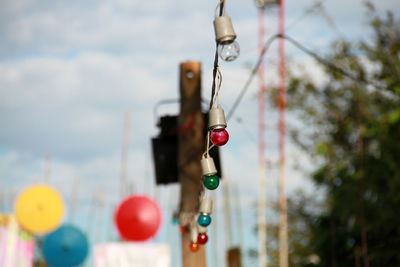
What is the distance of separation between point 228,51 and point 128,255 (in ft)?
30.6

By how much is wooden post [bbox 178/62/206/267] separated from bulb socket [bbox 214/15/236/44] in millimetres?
4157

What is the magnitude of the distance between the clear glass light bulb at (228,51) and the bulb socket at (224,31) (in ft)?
0.06

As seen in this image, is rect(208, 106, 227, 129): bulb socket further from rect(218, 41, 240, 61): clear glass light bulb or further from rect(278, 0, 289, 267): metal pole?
rect(278, 0, 289, 267): metal pole

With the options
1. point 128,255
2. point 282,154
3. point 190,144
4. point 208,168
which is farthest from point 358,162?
point 208,168

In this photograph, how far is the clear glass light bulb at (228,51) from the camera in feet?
9.17

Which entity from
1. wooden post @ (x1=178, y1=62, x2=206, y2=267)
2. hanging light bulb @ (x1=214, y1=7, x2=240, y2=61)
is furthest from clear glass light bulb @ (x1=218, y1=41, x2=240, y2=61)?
wooden post @ (x1=178, y1=62, x2=206, y2=267)

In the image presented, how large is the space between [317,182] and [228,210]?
4.32 metres

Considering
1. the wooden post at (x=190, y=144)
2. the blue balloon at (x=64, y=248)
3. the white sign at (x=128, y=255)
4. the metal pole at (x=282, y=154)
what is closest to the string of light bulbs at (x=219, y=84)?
the wooden post at (x=190, y=144)

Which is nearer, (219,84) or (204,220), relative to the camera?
(219,84)

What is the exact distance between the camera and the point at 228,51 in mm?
2795

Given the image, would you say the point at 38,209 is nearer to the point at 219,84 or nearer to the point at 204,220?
the point at 204,220

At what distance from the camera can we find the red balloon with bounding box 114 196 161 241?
34.8 feet

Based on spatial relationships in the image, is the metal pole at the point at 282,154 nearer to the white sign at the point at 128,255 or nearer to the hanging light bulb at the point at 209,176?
the white sign at the point at 128,255

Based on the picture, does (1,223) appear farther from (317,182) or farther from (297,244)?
(297,244)
